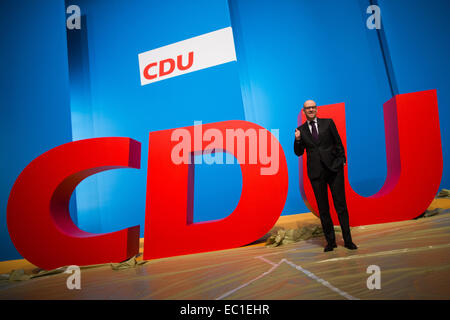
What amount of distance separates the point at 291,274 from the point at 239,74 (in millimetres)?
3970

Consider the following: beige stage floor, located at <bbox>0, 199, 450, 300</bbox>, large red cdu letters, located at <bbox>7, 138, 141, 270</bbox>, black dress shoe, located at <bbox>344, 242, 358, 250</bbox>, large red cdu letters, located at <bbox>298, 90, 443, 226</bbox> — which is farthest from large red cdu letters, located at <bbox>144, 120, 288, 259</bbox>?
black dress shoe, located at <bbox>344, 242, 358, 250</bbox>

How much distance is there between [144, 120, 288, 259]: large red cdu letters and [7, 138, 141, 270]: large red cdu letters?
0.36m

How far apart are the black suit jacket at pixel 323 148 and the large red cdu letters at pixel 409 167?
747 millimetres

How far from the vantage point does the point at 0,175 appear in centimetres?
396

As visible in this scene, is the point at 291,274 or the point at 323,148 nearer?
the point at 291,274

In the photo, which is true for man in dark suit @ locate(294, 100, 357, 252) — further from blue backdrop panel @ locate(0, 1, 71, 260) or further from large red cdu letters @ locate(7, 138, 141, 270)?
blue backdrop panel @ locate(0, 1, 71, 260)

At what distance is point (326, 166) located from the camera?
2.16 metres

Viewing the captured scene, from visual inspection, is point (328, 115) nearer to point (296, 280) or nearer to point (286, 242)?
point (286, 242)

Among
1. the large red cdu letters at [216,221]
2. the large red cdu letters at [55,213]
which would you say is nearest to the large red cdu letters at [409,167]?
the large red cdu letters at [216,221]

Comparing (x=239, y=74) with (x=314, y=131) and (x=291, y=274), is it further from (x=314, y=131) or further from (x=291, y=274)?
(x=291, y=274)

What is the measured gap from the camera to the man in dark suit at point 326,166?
2.17 meters

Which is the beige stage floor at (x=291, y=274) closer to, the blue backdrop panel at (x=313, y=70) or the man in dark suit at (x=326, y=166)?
the man in dark suit at (x=326, y=166)

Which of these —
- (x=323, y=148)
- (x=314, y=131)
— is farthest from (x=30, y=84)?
(x=323, y=148)

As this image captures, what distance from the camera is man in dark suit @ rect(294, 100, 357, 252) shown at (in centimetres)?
217
